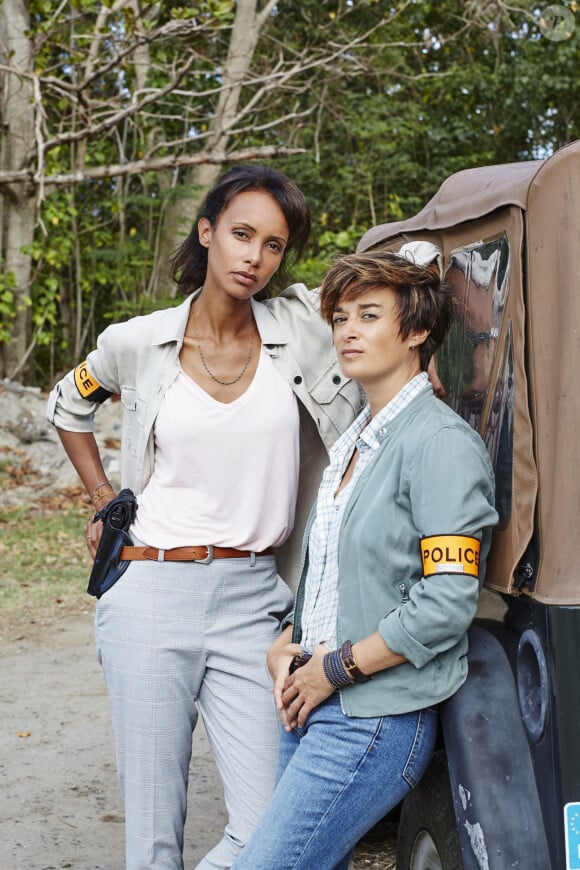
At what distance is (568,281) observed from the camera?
210cm

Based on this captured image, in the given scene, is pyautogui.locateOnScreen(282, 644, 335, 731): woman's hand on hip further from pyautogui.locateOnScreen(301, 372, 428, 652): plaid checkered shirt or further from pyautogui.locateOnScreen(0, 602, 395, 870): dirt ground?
pyautogui.locateOnScreen(0, 602, 395, 870): dirt ground

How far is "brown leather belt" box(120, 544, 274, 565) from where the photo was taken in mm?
2873

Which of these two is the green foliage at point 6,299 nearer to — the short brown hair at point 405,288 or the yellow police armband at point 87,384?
the yellow police armband at point 87,384

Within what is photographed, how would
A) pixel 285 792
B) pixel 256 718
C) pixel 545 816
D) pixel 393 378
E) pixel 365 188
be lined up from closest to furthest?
1. pixel 545 816
2. pixel 285 792
3. pixel 393 378
4. pixel 256 718
5. pixel 365 188

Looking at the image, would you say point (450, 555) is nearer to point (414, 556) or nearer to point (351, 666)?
point (414, 556)

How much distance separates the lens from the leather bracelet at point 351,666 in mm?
2189

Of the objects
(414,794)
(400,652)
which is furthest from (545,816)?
(414,794)

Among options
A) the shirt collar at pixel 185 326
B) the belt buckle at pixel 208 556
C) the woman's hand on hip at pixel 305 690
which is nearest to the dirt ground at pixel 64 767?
the belt buckle at pixel 208 556

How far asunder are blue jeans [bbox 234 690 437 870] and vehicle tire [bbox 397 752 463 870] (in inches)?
8.9

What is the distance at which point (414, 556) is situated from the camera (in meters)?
2.20

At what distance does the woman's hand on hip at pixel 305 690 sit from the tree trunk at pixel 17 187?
9967 mm

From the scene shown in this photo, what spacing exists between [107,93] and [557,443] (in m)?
13.6

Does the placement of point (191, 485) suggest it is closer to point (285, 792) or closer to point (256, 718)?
point (256, 718)

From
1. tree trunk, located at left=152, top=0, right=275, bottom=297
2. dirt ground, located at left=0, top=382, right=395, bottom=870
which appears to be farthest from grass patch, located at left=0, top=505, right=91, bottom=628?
tree trunk, located at left=152, top=0, right=275, bottom=297
